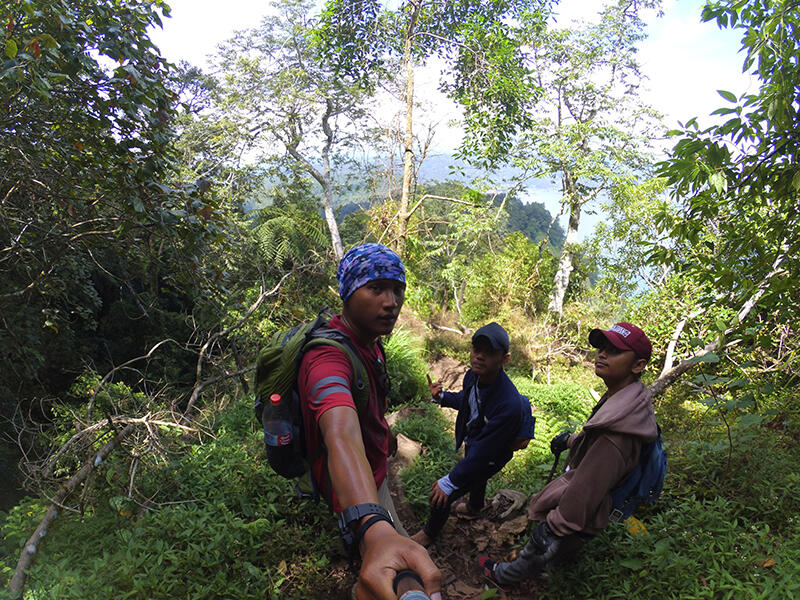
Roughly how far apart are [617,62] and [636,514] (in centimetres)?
1681

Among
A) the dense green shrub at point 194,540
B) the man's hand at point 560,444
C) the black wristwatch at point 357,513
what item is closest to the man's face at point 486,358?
the man's hand at point 560,444

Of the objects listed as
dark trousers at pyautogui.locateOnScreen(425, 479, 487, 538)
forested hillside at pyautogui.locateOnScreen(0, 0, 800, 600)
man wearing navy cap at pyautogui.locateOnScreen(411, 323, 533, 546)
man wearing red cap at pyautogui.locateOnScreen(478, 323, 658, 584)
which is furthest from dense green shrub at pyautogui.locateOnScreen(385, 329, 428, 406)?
man wearing red cap at pyautogui.locateOnScreen(478, 323, 658, 584)

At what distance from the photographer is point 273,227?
45.5 ft

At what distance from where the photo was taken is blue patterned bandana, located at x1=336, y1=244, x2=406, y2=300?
1742 mm

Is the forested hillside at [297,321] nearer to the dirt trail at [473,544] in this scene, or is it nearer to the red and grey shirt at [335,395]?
the dirt trail at [473,544]

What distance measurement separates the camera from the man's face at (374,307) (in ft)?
5.67

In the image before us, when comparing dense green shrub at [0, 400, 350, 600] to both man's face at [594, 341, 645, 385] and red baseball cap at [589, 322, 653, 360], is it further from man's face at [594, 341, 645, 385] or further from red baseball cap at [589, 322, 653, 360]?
red baseball cap at [589, 322, 653, 360]

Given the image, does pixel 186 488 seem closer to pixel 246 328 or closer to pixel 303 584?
pixel 303 584

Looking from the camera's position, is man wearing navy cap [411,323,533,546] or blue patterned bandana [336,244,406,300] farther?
man wearing navy cap [411,323,533,546]

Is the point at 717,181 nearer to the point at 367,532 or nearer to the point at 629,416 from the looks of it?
the point at 629,416

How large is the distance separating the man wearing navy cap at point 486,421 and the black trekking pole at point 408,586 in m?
1.95

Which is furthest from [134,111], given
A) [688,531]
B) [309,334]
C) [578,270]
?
[578,270]

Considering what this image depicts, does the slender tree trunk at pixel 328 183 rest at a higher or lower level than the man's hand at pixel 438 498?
higher

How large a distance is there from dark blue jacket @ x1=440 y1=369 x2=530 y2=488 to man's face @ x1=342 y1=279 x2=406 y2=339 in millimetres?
1452
